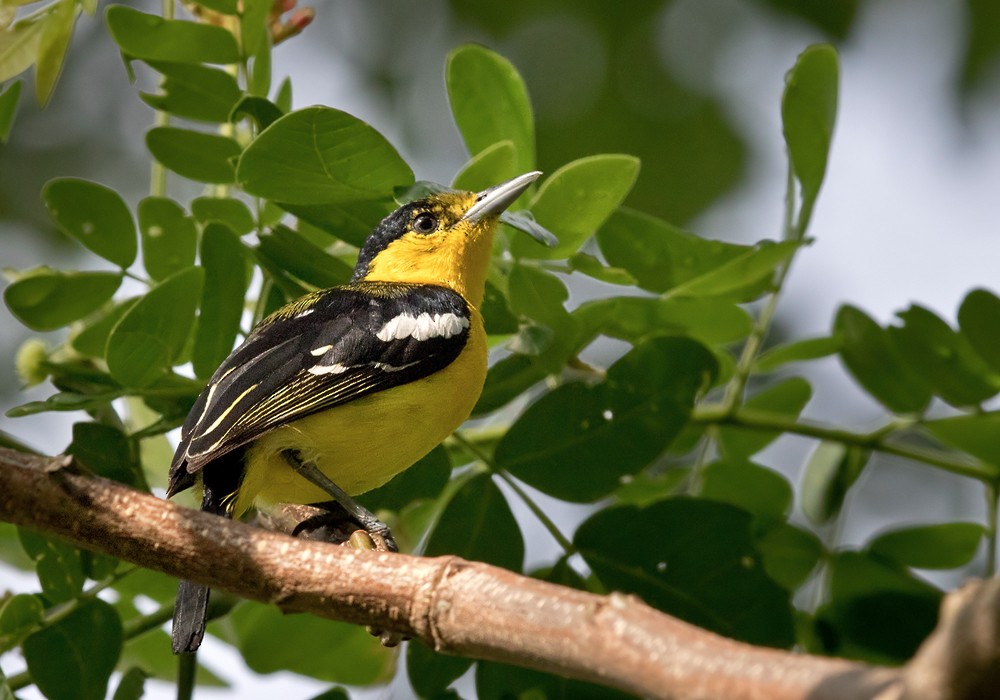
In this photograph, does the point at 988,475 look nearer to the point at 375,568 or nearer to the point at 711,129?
the point at 375,568

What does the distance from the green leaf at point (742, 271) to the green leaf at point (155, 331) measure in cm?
119

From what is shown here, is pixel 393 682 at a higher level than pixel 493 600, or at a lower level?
lower

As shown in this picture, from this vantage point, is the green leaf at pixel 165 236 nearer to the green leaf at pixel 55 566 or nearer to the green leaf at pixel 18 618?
the green leaf at pixel 55 566

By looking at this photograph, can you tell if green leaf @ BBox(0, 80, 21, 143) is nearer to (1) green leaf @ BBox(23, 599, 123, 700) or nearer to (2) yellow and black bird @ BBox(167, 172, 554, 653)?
(2) yellow and black bird @ BBox(167, 172, 554, 653)

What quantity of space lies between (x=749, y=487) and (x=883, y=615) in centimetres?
51

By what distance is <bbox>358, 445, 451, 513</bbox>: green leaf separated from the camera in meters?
2.98

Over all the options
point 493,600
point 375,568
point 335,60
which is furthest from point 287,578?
point 335,60

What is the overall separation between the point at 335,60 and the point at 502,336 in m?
4.91

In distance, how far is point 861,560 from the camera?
3387mm

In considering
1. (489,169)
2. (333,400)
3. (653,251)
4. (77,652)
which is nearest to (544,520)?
(333,400)

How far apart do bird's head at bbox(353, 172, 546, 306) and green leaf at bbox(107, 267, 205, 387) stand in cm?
48

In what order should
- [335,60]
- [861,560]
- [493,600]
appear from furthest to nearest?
[335,60], [861,560], [493,600]

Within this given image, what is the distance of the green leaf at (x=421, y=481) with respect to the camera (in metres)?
2.98

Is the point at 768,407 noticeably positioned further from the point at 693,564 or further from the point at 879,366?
the point at 693,564
